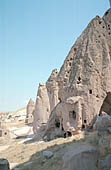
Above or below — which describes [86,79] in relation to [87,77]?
below

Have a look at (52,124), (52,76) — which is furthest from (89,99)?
(52,76)

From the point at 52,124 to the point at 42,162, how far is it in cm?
556

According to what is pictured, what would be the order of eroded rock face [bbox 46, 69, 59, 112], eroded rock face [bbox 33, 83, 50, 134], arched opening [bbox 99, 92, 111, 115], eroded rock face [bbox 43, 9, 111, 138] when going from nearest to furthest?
eroded rock face [bbox 43, 9, 111, 138] → arched opening [bbox 99, 92, 111, 115] → eroded rock face [bbox 33, 83, 50, 134] → eroded rock face [bbox 46, 69, 59, 112]

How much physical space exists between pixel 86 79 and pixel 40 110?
6.43 m

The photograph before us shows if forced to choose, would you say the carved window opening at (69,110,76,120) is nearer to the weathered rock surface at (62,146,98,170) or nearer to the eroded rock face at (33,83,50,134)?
the eroded rock face at (33,83,50,134)

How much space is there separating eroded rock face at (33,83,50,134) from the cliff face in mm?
3143

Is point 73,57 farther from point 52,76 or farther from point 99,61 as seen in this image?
point 52,76

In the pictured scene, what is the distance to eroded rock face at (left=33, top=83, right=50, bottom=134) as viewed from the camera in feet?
50.3

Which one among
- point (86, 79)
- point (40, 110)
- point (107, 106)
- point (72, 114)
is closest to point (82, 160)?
point (72, 114)

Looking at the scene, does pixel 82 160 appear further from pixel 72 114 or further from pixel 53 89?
pixel 53 89

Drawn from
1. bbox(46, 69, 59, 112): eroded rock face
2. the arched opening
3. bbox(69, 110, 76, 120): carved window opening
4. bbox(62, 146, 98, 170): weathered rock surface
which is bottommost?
bbox(62, 146, 98, 170): weathered rock surface

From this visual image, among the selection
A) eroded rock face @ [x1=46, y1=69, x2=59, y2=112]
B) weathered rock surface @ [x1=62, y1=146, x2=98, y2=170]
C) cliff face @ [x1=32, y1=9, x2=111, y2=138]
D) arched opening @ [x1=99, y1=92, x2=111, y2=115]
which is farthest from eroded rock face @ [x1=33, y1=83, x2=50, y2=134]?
weathered rock surface @ [x1=62, y1=146, x2=98, y2=170]

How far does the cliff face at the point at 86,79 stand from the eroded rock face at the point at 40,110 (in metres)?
3.14

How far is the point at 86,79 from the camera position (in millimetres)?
10891
